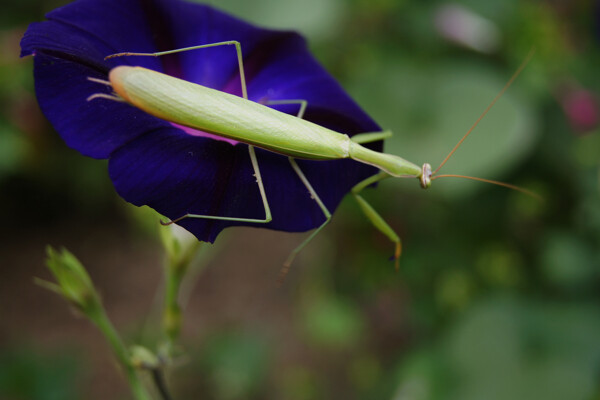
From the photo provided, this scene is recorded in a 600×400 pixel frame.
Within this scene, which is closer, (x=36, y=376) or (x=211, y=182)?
(x=211, y=182)

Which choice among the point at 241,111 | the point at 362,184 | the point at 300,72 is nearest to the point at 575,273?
the point at 362,184

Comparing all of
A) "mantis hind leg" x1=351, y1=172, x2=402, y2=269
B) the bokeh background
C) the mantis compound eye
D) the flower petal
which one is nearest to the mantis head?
the mantis compound eye

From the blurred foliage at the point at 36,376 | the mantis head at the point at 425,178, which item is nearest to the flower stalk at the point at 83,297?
the mantis head at the point at 425,178

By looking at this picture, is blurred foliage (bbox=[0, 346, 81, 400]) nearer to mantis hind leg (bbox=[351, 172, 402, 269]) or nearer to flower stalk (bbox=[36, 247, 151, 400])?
flower stalk (bbox=[36, 247, 151, 400])

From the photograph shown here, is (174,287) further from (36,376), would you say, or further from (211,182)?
(36,376)

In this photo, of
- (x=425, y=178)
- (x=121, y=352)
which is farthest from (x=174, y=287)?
(x=425, y=178)

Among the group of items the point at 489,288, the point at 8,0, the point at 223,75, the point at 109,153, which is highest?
the point at 489,288

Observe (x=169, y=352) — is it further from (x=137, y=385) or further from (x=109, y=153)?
(x=109, y=153)
